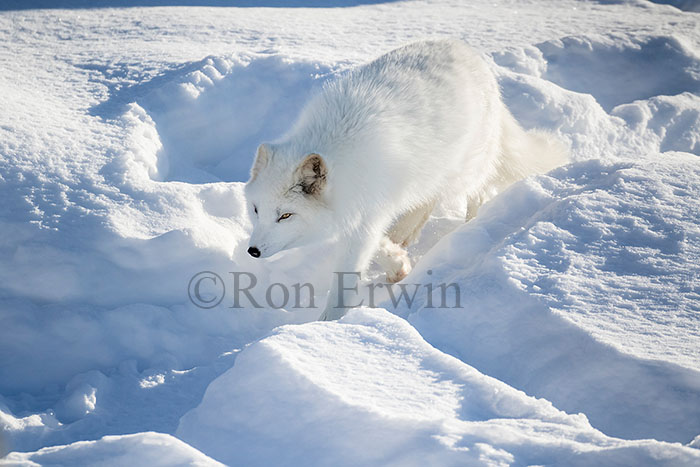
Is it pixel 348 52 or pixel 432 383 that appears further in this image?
pixel 348 52

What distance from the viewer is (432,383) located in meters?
1.87

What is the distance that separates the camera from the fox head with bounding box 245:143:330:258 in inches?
109

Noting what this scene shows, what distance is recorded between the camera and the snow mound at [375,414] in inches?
57.9

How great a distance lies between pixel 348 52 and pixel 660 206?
11.4 feet

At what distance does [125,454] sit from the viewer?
1444 mm

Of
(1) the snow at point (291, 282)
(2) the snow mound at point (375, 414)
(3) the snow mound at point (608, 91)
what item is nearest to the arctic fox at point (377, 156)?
(1) the snow at point (291, 282)

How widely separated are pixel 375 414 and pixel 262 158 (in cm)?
163

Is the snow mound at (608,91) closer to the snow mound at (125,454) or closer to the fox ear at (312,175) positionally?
the fox ear at (312,175)

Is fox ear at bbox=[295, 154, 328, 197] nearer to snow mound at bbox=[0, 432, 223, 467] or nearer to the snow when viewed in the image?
the snow

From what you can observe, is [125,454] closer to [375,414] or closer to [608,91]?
[375,414]

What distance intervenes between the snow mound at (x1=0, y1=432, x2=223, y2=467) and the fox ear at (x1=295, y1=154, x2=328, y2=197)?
1491mm

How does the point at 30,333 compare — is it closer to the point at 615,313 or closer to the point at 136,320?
the point at 136,320

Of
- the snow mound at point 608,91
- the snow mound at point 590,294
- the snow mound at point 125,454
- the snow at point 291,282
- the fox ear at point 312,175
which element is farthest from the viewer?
the snow mound at point 608,91

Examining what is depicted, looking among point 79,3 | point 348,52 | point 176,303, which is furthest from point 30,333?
point 79,3
